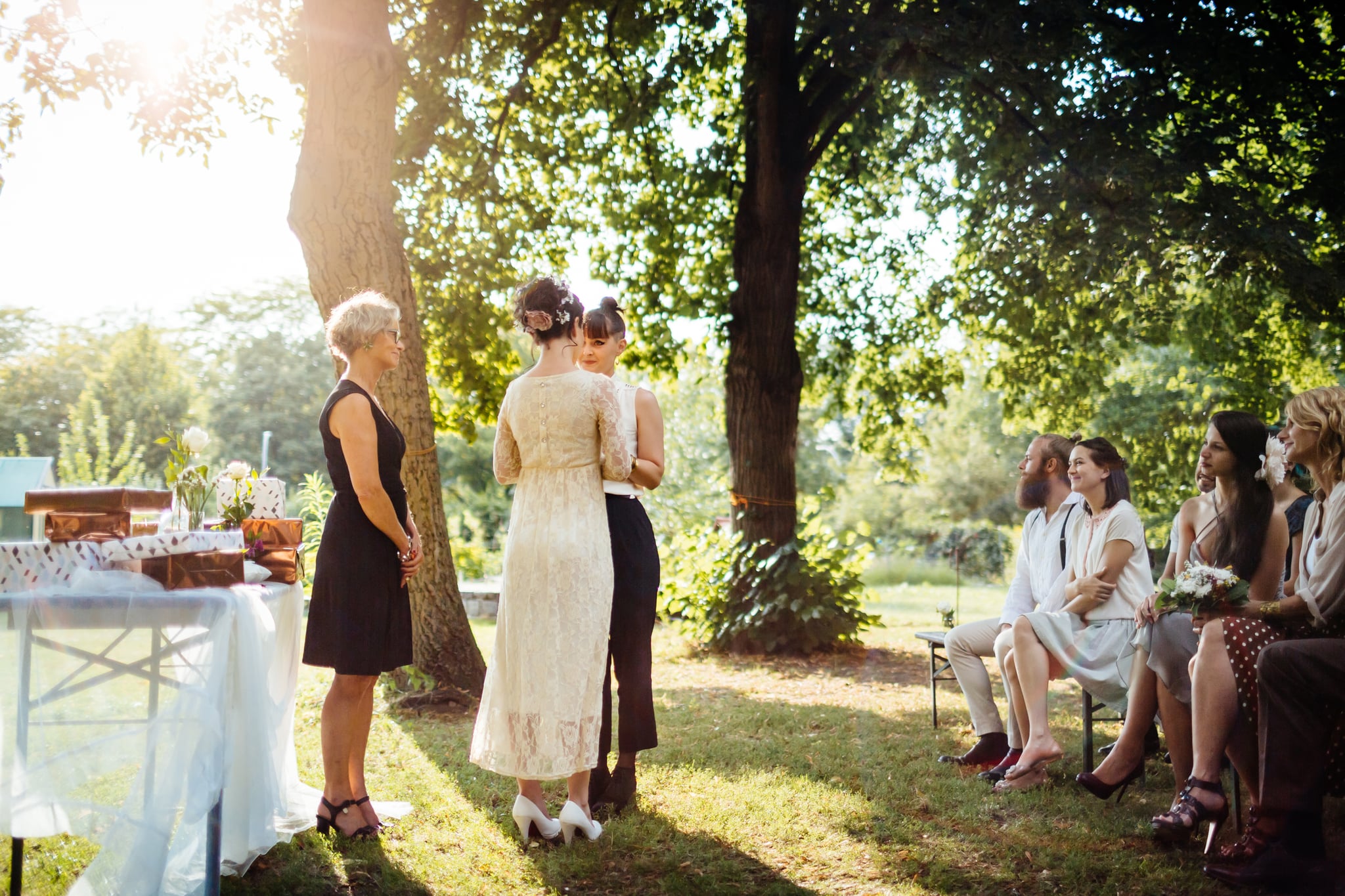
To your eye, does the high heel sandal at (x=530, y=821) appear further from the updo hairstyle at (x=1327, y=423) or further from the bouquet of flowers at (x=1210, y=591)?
the updo hairstyle at (x=1327, y=423)

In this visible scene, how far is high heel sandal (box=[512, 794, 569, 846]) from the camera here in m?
3.87

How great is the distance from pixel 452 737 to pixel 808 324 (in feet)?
28.8

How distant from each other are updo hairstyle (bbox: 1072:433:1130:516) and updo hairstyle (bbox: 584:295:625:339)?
239cm

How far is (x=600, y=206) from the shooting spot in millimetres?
12414

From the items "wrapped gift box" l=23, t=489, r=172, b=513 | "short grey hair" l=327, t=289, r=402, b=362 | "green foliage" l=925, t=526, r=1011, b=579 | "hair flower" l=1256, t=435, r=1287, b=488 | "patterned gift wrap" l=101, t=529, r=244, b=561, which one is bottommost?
"green foliage" l=925, t=526, r=1011, b=579

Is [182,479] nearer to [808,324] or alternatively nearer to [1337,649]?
[1337,649]

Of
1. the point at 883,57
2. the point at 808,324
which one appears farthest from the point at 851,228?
the point at 883,57

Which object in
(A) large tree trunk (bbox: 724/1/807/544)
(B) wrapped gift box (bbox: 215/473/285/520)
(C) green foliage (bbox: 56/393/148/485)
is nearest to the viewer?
(B) wrapped gift box (bbox: 215/473/285/520)

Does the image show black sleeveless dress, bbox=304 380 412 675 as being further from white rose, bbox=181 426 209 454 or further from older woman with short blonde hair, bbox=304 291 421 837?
white rose, bbox=181 426 209 454

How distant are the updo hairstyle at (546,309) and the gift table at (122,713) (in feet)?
4.63

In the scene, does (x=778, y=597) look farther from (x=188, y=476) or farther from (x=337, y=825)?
(x=188, y=476)

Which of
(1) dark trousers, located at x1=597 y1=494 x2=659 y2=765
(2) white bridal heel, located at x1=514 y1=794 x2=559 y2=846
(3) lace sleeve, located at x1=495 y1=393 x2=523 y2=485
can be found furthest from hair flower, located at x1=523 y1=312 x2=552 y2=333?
(2) white bridal heel, located at x1=514 y1=794 x2=559 y2=846

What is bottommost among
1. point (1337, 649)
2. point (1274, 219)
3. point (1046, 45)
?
point (1337, 649)

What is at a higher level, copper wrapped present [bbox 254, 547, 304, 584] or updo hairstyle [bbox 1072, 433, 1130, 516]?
updo hairstyle [bbox 1072, 433, 1130, 516]
